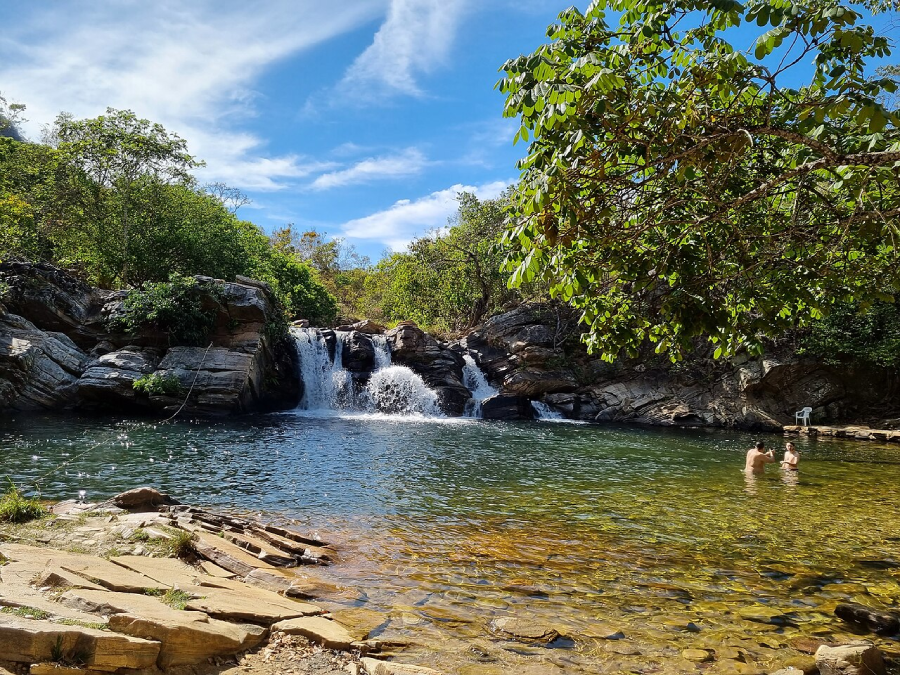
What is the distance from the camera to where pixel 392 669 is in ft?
12.1

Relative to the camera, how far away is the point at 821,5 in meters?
3.60

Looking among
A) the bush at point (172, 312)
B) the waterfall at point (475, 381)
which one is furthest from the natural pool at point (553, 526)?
the waterfall at point (475, 381)

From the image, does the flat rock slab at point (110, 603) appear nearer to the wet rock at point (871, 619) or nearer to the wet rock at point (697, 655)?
the wet rock at point (697, 655)

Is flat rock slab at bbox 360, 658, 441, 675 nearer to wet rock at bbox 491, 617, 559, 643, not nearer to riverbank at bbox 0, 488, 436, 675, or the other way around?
riverbank at bbox 0, 488, 436, 675

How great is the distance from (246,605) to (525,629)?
2.49 meters

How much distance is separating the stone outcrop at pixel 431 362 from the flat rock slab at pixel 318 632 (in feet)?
78.9

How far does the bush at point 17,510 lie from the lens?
6453mm

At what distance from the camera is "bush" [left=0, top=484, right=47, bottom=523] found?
6.45 m

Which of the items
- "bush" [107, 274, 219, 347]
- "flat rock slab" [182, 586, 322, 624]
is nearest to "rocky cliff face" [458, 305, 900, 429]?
"bush" [107, 274, 219, 347]

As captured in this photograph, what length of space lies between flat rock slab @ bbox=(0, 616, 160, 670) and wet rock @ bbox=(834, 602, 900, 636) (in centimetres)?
603

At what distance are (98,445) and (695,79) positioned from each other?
16462mm

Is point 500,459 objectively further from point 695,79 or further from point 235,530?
point 695,79

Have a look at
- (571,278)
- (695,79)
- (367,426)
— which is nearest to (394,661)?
(571,278)

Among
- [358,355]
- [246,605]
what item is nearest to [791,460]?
[246,605]
